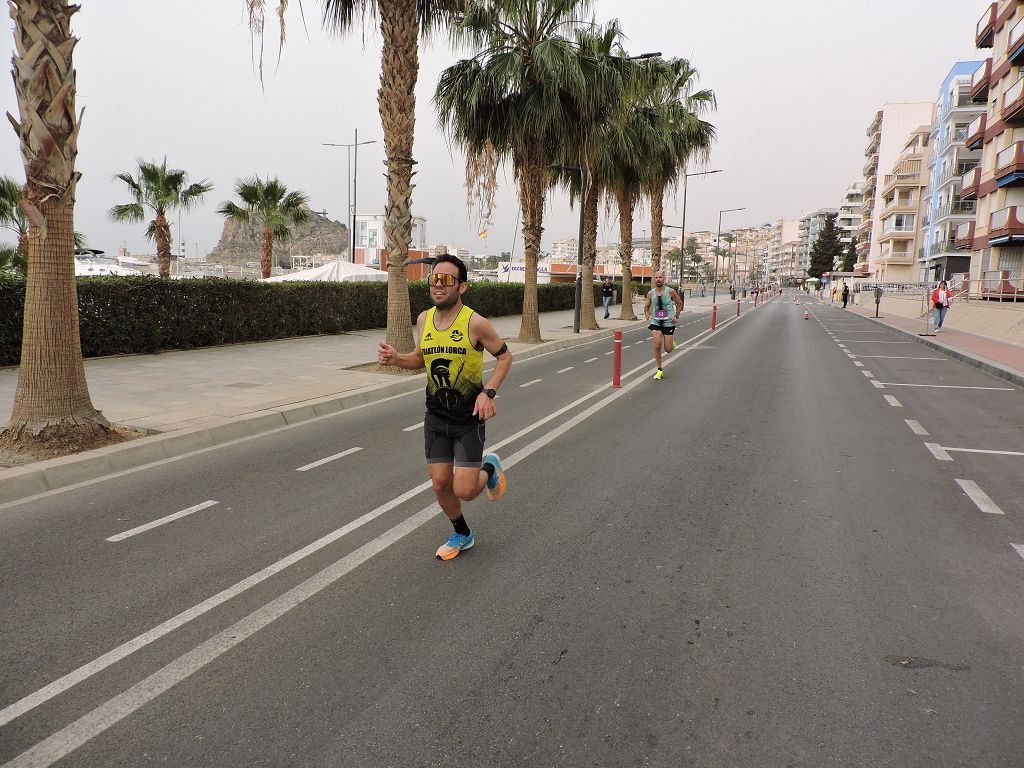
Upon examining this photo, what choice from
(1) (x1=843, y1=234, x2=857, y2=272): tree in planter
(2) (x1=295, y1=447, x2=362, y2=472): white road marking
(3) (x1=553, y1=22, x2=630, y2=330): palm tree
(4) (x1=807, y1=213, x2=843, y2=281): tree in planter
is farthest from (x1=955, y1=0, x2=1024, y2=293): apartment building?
(1) (x1=843, y1=234, x2=857, y2=272): tree in planter

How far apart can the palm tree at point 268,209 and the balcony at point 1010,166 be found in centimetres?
3326

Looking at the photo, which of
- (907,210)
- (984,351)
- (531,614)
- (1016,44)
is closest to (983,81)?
(1016,44)

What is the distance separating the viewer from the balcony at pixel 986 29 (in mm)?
37031

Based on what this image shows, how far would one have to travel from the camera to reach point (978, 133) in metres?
39.3

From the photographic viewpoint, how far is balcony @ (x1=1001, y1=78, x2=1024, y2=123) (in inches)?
1238

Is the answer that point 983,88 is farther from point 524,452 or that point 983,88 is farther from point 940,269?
point 524,452

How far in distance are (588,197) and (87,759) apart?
79.3 feet

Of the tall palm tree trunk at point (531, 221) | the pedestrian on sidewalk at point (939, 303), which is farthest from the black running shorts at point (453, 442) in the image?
the pedestrian on sidewalk at point (939, 303)

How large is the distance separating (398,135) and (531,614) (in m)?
11.0

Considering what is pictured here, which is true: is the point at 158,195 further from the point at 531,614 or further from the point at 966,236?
the point at 966,236

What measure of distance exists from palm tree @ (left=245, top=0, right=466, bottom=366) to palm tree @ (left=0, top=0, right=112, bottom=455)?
21.3 ft

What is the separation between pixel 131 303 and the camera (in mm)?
13094

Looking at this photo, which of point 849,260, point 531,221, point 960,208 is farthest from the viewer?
point 849,260

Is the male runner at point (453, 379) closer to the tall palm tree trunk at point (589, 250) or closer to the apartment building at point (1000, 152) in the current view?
the tall palm tree trunk at point (589, 250)
